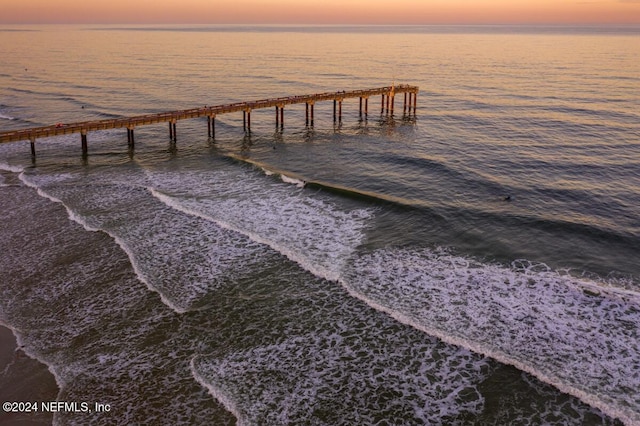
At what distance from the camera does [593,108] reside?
180 ft

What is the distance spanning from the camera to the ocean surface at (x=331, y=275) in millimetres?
14383

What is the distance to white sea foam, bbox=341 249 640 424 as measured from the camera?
1503cm

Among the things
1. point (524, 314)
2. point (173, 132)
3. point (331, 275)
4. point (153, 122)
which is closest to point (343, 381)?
point (331, 275)

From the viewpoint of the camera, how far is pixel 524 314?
18.0 meters

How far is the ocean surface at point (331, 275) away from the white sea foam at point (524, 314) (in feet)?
0.26

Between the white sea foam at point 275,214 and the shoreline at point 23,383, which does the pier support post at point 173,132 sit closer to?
the white sea foam at point 275,214

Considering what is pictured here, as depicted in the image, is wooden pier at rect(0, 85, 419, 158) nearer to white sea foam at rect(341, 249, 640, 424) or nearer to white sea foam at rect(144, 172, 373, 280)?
white sea foam at rect(144, 172, 373, 280)

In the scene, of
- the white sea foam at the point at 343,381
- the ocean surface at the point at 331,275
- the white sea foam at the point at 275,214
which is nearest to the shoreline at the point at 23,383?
the ocean surface at the point at 331,275

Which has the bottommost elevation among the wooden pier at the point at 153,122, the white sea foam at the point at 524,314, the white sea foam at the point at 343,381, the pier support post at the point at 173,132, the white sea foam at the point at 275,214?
the white sea foam at the point at 343,381

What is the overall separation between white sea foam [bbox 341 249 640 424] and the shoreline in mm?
10538

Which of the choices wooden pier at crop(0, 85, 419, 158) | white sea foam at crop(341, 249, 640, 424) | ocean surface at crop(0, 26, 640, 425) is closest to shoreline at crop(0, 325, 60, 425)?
ocean surface at crop(0, 26, 640, 425)

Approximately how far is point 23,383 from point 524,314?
51.9 feet

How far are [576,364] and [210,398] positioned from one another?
35.2 ft

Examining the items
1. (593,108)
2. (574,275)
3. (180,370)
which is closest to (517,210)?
(574,275)
